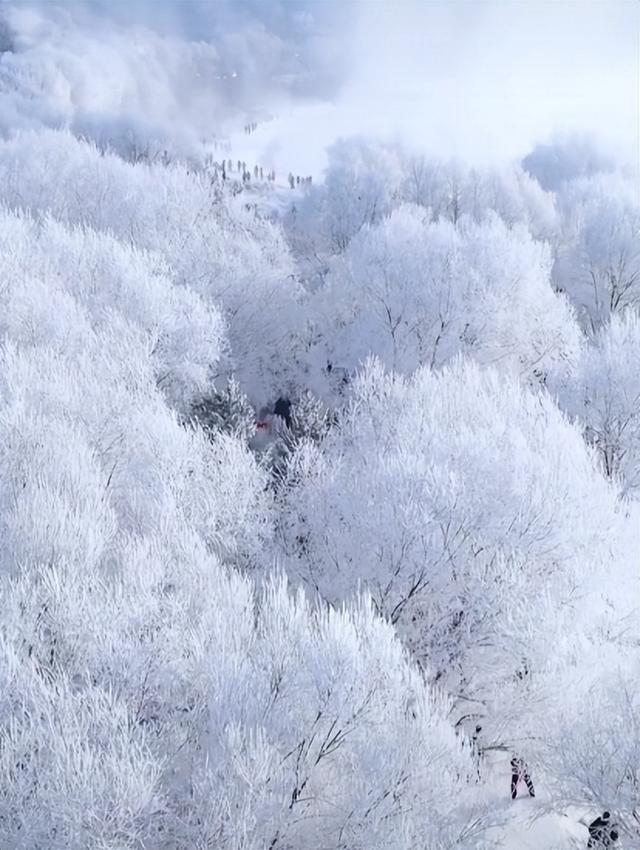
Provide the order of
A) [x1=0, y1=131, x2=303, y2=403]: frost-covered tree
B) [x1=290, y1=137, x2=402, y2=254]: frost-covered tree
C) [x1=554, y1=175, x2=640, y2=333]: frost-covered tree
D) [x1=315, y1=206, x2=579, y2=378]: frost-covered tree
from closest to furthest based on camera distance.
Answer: [x1=315, y1=206, x2=579, y2=378]: frost-covered tree → [x1=0, y1=131, x2=303, y2=403]: frost-covered tree → [x1=554, y1=175, x2=640, y2=333]: frost-covered tree → [x1=290, y1=137, x2=402, y2=254]: frost-covered tree

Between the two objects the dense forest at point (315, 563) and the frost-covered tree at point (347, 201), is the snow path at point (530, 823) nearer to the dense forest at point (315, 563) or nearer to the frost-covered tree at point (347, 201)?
the dense forest at point (315, 563)

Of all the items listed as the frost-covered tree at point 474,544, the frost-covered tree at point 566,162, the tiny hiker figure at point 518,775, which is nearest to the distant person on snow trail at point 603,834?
the tiny hiker figure at point 518,775

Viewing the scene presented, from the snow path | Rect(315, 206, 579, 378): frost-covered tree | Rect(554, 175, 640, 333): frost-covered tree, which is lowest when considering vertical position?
the snow path

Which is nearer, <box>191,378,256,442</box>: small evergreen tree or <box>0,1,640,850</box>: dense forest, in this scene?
<box>0,1,640,850</box>: dense forest

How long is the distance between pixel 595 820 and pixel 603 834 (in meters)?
1.49

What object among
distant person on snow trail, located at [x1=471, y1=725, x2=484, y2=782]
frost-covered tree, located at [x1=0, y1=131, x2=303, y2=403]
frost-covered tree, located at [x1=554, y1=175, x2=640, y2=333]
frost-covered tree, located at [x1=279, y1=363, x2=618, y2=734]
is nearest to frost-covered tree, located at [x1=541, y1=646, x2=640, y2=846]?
frost-covered tree, located at [x1=279, y1=363, x2=618, y2=734]

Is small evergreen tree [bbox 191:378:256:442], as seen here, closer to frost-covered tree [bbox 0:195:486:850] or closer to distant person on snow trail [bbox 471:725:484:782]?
frost-covered tree [bbox 0:195:486:850]

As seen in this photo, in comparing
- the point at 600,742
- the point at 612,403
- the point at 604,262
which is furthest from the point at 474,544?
the point at 604,262

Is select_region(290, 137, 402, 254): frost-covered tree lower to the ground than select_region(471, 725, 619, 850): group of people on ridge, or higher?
higher

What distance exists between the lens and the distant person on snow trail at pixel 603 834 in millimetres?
12038

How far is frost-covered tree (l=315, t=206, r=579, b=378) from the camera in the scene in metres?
29.6

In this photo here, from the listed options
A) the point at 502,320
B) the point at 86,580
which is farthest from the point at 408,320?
the point at 86,580

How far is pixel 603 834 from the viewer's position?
12547 mm

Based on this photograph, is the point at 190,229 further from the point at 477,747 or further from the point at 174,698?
the point at 477,747
